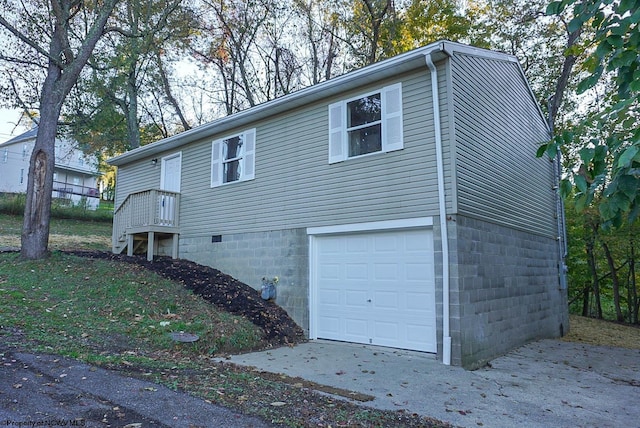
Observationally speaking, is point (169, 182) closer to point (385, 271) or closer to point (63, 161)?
point (385, 271)

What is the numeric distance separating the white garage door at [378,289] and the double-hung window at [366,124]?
153 cm

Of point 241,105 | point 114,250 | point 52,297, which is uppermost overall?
point 241,105

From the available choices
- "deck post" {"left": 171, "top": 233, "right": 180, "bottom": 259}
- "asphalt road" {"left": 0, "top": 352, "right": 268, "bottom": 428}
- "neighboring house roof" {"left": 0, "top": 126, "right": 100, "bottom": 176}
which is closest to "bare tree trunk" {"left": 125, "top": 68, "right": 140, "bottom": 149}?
"deck post" {"left": 171, "top": 233, "right": 180, "bottom": 259}

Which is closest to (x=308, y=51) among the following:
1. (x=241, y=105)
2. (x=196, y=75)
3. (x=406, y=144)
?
(x=241, y=105)

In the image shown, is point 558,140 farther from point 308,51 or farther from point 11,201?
point 11,201

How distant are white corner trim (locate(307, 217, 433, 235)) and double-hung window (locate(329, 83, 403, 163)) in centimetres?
125

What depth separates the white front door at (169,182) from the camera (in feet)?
35.9

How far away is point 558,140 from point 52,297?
8430 mm

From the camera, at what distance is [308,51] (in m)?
18.9

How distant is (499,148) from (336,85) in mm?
3547

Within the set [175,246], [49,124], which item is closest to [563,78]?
[175,246]

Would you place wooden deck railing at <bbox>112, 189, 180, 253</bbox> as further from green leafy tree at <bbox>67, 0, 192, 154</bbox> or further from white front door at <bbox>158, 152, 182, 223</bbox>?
green leafy tree at <bbox>67, 0, 192, 154</bbox>

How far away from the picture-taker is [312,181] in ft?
27.5

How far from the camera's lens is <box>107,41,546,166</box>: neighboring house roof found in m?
6.78
